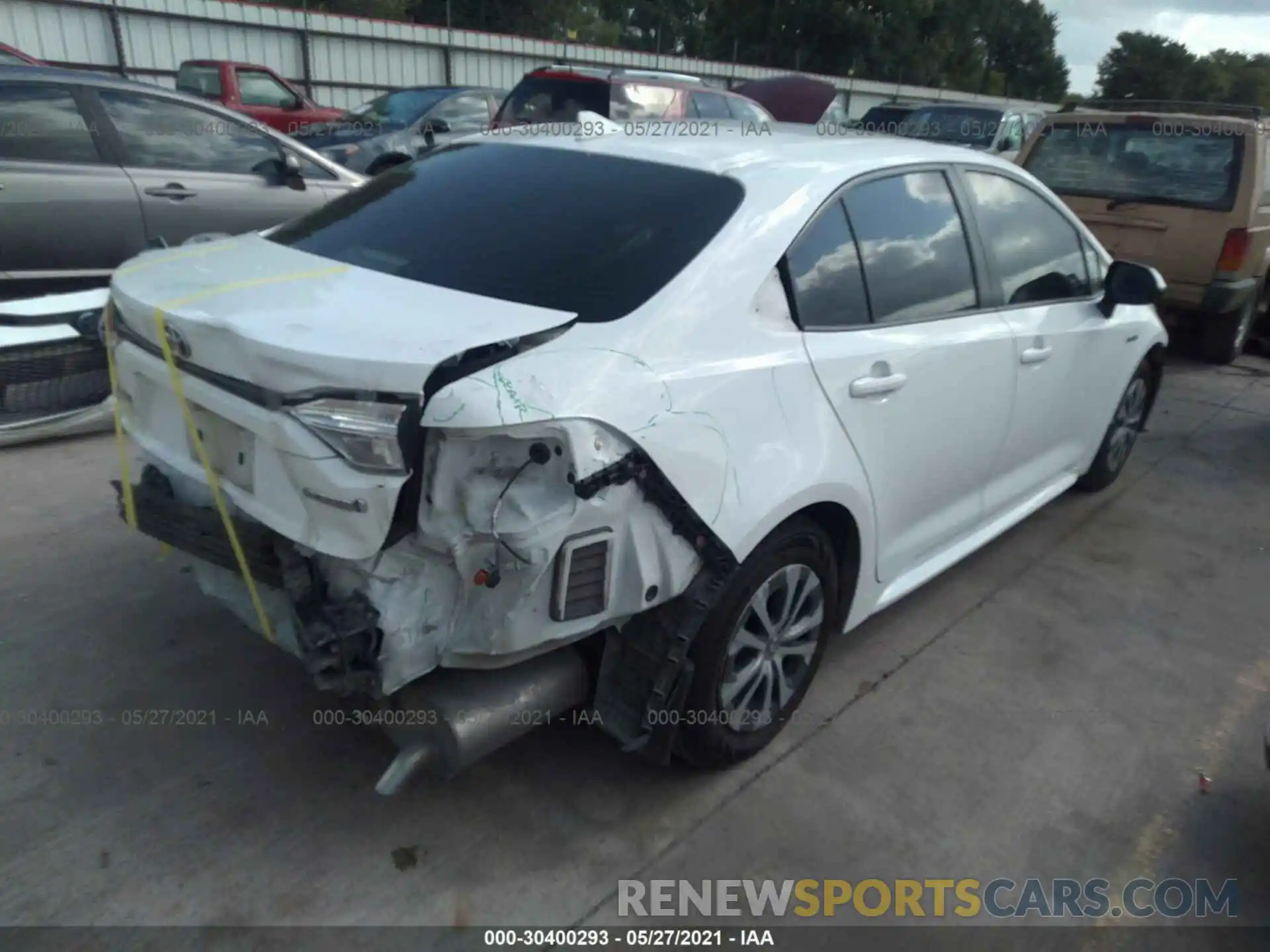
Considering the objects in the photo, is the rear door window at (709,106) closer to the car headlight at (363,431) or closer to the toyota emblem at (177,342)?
the toyota emblem at (177,342)

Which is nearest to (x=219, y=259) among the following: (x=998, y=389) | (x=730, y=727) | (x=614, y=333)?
A: (x=614, y=333)

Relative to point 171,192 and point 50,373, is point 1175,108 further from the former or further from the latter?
point 50,373

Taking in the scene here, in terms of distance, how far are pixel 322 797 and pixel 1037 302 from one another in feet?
9.92

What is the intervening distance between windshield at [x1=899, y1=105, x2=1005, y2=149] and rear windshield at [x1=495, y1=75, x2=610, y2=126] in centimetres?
555

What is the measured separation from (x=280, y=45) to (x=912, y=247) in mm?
17630

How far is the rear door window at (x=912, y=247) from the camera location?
2.92 meters

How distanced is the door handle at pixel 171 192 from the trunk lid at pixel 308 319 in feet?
11.0

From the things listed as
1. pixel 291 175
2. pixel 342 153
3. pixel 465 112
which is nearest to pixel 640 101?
pixel 465 112

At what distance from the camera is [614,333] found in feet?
7.39

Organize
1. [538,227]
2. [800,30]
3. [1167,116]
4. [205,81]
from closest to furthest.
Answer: [538,227], [1167,116], [205,81], [800,30]

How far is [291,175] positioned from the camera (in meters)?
5.99

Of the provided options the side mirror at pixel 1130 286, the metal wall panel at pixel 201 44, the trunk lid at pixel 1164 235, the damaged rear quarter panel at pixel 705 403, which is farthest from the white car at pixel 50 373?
the metal wall panel at pixel 201 44

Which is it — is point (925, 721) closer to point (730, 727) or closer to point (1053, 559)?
point (730, 727)

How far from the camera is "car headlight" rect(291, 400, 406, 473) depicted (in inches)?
77.5
